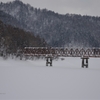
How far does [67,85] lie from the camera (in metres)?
11.7

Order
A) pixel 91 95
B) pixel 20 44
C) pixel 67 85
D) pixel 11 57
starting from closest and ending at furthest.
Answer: pixel 91 95 < pixel 67 85 < pixel 11 57 < pixel 20 44

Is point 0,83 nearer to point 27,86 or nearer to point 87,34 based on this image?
point 27,86

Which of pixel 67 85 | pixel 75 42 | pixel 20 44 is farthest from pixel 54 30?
pixel 67 85

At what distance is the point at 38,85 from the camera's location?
37.0 feet

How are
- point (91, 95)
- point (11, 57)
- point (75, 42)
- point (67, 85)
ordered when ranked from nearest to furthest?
1. point (91, 95)
2. point (67, 85)
3. point (11, 57)
4. point (75, 42)

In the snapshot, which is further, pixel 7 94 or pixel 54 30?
pixel 54 30

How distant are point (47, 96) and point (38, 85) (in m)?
2.08

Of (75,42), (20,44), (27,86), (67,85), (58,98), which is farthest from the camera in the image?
(75,42)

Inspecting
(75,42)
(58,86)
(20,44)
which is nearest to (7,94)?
(58,86)

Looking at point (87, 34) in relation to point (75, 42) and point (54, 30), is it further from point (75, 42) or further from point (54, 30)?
point (54, 30)

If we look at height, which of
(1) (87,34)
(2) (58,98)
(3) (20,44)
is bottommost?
(2) (58,98)

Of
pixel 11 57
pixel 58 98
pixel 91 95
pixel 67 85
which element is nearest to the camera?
pixel 58 98

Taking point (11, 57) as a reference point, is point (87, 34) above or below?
above

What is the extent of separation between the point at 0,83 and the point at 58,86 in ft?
12.7
